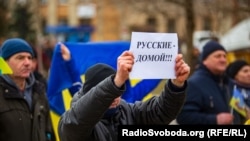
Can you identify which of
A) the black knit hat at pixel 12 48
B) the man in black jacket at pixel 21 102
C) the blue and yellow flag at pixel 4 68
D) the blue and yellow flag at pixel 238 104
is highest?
the black knit hat at pixel 12 48

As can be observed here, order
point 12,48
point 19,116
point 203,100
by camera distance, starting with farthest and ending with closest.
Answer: point 203,100 < point 12,48 < point 19,116

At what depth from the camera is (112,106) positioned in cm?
336

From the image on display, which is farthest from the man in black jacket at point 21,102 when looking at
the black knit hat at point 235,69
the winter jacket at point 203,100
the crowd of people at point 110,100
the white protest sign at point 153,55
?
the black knit hat at point 235,69

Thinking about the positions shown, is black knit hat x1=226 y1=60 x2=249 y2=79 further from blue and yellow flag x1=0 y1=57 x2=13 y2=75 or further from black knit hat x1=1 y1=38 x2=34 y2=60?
blue and yellow flag x1=0 y1=57 x2=13 y2=75

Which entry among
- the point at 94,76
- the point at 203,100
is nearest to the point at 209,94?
the point at 203,100

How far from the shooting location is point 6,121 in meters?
4.53

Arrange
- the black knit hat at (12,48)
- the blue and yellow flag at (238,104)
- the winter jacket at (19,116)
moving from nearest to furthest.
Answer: the winter jacket at (19,116) → the black knit hat at (12,48) → the blue and yellow flag at (238,104)

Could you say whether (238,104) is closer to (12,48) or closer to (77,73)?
(77,73)

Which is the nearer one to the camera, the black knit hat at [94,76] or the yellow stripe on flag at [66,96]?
the black knit hat at [94,76]

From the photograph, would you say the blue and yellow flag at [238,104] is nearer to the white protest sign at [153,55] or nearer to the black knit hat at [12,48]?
the black knit hat at [12,48]

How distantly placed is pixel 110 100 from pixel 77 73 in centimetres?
351

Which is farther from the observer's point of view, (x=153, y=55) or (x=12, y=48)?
(x=12, y=48)

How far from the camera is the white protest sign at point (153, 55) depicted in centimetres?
314

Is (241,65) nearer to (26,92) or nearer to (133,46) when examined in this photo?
(26,92)
